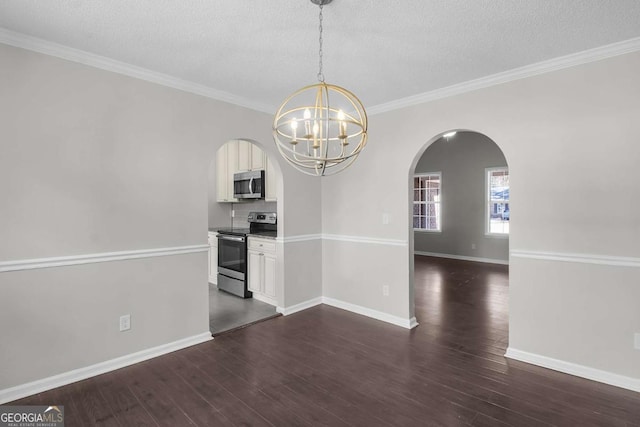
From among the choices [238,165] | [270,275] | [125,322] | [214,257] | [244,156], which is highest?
[244,156]

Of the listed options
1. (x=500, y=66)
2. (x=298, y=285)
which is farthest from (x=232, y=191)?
(x=500, y=66)

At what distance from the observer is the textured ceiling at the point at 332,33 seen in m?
1.90

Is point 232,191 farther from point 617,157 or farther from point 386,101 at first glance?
point 617,157

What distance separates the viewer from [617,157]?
94.0 inches

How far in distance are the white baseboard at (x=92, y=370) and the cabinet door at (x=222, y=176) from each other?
114 inches

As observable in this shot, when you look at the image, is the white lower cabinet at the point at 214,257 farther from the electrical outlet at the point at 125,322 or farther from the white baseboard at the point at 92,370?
the electrical outlet at the point at 125,322

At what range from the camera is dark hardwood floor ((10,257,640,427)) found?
2049mm

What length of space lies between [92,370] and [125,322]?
1.30 feet

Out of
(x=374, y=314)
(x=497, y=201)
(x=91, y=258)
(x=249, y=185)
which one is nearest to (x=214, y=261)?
(x=249, y=185)

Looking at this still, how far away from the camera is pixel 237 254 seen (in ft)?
15.1

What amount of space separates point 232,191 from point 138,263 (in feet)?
9.18

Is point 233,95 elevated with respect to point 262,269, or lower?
elevated

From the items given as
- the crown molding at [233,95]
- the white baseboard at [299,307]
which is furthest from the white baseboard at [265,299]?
the crown molding at [233,95]

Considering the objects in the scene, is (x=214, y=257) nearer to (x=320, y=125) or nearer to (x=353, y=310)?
(x=353, y=310)
